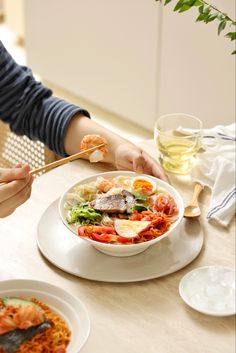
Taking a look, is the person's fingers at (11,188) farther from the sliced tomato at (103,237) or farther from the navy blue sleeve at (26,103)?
the navy blue sleeve at (26,103)

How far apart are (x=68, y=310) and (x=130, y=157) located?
542mm

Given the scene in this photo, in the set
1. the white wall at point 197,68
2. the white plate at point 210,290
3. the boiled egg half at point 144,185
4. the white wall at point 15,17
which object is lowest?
the white wall at point 15,17

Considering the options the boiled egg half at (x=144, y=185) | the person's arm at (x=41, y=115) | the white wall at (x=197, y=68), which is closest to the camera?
the boiled egg half at (x=144, y=185)

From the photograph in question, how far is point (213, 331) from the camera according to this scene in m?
1.01

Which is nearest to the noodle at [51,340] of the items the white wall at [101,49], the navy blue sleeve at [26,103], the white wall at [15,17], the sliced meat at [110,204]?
the sliced meat at [110,204]

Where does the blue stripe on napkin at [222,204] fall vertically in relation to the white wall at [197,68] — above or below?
above

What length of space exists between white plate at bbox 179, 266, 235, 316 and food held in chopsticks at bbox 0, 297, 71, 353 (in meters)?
0.25

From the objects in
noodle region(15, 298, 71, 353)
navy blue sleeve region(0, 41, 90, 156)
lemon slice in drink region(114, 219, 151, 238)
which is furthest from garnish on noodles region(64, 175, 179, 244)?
navy blue sleeve region(0, 41, 90, 156)

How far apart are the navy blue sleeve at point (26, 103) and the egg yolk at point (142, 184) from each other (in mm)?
355

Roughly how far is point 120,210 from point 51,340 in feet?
1.14

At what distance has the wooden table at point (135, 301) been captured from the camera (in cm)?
98

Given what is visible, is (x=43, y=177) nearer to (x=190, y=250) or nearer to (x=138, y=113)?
(x=190, y=250)

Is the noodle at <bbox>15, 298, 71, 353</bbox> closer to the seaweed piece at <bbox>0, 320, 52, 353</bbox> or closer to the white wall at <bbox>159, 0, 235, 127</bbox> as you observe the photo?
the seaweed piece at <bbox>0, 320, 52, 353</bbox>

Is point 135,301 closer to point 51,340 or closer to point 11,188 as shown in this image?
point 51,340
